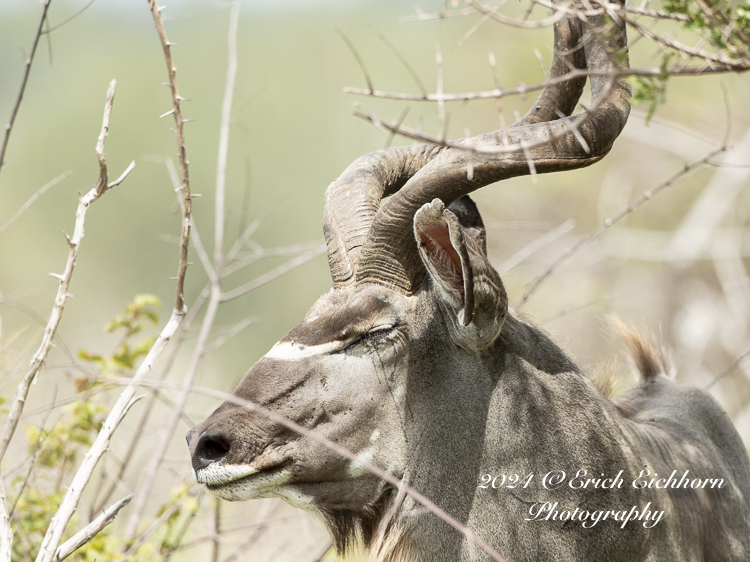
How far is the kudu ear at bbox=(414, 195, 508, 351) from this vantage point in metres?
2.87

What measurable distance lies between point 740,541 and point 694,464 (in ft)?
1.34

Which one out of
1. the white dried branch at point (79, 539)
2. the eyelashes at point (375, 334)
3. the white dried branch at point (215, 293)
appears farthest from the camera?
the white dried branch at point (215, 293)

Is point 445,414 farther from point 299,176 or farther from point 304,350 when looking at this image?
point 299,176

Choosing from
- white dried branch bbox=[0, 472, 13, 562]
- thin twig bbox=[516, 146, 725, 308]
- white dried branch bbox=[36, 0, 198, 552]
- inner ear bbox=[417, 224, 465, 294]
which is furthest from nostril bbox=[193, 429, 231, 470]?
thin twig bbox=[516, 146, 725, 308]

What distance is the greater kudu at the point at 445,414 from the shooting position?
3.04 meters

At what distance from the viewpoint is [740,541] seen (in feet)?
12.5

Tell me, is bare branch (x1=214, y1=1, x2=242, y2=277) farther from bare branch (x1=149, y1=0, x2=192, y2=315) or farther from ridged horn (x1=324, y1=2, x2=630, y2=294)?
ridged horn (x1=324, y1=2, x2=630, y2=294)

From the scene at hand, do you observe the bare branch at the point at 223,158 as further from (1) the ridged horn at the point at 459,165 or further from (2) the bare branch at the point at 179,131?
(1) the ridged horn at the point at 459,165

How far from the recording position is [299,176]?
25719mm

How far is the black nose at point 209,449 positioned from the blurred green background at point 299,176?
1917mm

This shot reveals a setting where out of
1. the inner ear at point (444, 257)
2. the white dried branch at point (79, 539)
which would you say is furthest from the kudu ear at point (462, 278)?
the white dried branch at point (79, 539)

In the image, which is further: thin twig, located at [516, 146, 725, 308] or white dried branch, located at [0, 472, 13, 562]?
thin twig, located at [516, 146, 725, 308]

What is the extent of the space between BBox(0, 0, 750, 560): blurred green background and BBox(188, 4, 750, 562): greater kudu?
3.44 feet

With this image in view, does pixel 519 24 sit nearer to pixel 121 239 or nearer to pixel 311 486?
pixel 311 486
